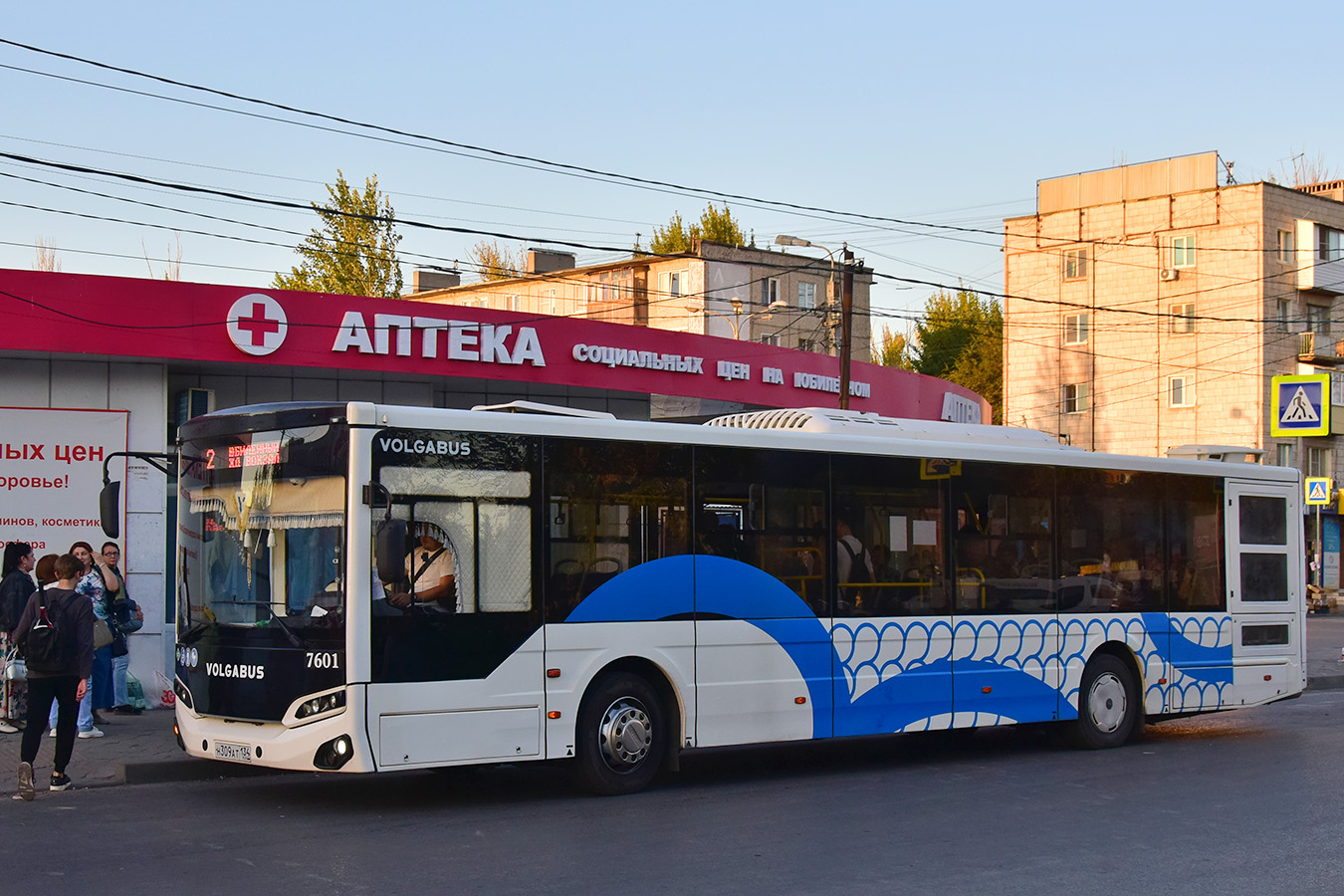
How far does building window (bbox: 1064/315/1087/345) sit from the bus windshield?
50494 millimetres

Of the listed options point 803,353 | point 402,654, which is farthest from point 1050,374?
point 402,654

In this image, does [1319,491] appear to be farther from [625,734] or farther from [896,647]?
[625,734]

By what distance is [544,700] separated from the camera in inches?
402

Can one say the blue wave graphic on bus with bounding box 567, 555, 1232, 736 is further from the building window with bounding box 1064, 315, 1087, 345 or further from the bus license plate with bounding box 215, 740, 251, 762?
the building window with bounding box 1064, 315, 1087, 345

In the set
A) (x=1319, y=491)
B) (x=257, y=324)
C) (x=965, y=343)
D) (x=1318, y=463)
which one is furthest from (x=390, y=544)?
(x=965, y=343)

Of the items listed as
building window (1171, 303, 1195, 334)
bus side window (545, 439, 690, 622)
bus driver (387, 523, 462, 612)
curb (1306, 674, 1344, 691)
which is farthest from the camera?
building window (1171, 303, 1195, 334)

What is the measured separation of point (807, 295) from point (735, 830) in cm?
5454

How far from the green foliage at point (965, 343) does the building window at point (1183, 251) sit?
1741cm

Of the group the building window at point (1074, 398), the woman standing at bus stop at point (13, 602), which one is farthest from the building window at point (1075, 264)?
the woman standing at bus stop at point (13, 602)

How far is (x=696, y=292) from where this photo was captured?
58.2m

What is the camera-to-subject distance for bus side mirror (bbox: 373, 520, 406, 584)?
30.3ft

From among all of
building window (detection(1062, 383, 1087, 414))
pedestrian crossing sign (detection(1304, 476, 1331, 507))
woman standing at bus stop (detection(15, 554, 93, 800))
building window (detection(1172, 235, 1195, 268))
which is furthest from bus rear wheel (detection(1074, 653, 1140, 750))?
building window (detection(1062, 383, 1087, 414))

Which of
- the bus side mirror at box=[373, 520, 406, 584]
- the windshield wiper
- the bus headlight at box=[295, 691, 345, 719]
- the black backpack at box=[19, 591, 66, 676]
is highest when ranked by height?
the bus side mirror at box=[373, 520, 406, 584]

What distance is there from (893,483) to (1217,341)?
142 feet
